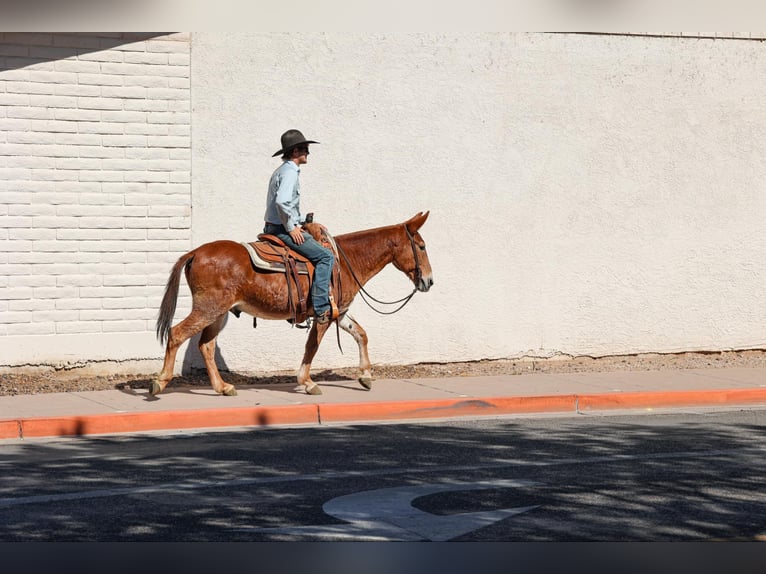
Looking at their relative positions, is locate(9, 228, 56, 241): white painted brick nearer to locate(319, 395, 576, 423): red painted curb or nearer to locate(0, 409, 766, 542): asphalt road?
locate(0, 409, 766, 542): asphalt road

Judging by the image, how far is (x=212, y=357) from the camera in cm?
1155

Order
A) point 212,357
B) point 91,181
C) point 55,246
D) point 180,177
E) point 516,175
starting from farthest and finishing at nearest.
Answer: point 516,175 → point 180,177 → point 91,181 → point 55,246 → point 212,357

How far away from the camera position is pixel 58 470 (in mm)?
7852

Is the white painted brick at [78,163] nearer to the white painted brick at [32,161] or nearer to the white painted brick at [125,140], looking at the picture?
the white painted brick at [32,161]

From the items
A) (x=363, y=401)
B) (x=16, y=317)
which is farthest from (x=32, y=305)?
(x=363, y=401)

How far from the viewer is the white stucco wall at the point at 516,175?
521 inches

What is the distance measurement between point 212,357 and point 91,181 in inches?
104

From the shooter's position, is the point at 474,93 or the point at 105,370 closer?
the point at 105,370

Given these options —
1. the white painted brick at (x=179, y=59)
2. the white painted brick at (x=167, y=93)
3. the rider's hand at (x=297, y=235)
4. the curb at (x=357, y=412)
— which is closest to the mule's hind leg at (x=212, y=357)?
the curb at (x=357, y=412)

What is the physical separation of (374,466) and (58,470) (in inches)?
Result: 90.4

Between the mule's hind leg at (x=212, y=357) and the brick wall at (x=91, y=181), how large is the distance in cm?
147

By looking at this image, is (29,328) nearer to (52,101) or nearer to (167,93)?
(52,101)
